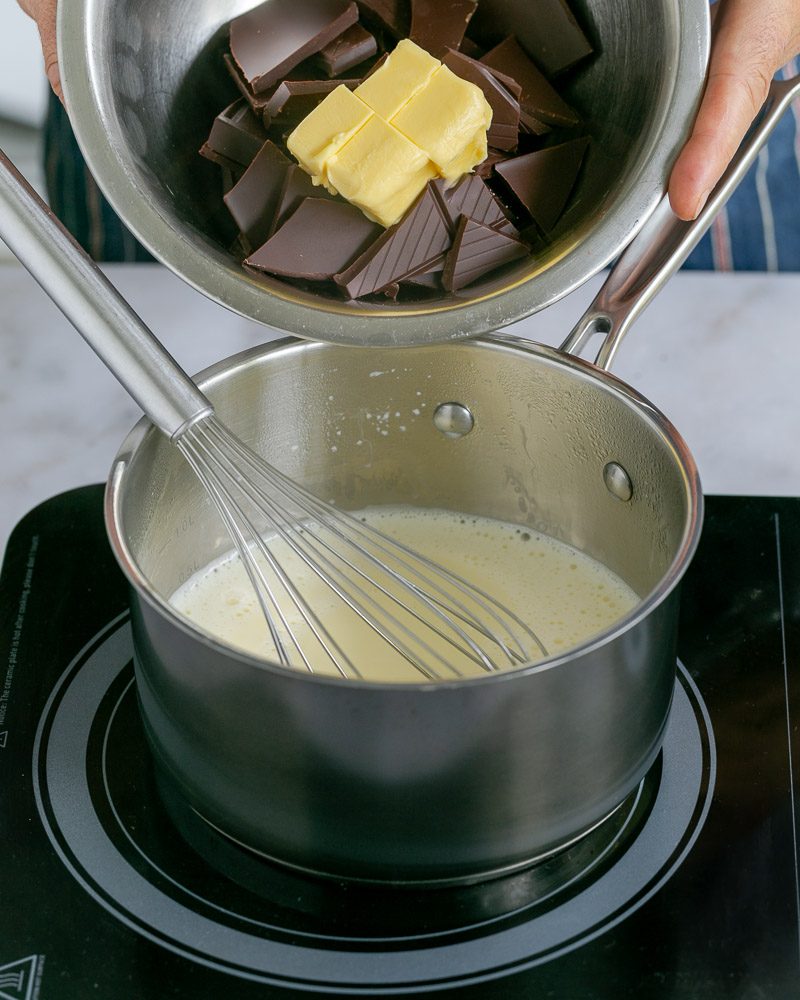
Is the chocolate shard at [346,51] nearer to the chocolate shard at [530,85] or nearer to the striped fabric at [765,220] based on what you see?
the chocolate shard at [530,85]

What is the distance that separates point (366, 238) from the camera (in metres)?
0.76

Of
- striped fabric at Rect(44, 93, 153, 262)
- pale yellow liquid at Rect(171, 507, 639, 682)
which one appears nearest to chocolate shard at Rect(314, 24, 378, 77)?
pale yellow liquid at Rect(171, 507, 639, 682)

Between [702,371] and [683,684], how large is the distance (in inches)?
13.2

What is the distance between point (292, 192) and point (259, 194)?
2cm

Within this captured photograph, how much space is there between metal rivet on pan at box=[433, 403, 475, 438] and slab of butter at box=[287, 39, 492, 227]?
0.17 m

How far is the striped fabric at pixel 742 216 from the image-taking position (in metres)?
1.27

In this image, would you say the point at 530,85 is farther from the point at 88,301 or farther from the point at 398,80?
the point at 88,301

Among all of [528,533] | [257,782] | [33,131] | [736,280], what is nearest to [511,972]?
[257,782]

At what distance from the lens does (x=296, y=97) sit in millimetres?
772

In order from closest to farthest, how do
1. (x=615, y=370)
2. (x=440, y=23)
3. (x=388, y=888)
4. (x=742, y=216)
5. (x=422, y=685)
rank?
1. (x=422, y=685)
2. (x=388, y=888)
3. (x=440, y=23)
4. (x=615, y=370)
5. (x=742, y=216)

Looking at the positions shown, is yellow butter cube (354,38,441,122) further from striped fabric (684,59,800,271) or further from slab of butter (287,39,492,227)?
striped fabric (684,59,800,271)

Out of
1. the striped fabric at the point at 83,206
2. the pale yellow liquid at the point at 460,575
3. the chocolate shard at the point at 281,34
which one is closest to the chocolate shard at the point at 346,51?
the chocolate shard at the point at 281,34

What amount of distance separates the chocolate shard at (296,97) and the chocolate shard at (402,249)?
0.09m

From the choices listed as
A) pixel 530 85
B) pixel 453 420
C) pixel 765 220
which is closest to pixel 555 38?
pixel 530 85
